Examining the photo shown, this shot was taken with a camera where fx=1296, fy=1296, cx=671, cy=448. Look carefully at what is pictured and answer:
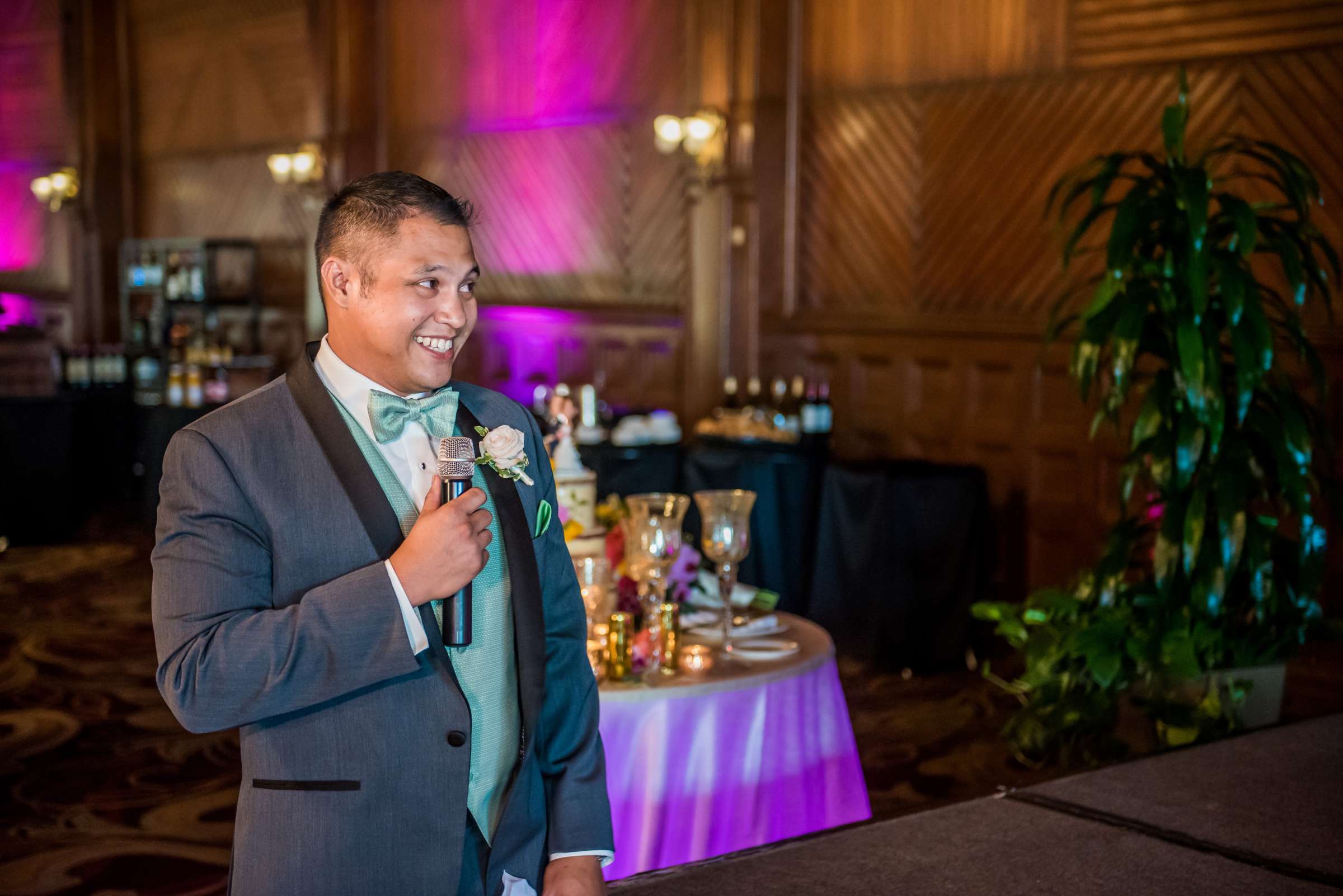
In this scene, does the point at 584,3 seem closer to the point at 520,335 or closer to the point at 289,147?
the point at 520,335

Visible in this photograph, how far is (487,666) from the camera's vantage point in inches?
63.3

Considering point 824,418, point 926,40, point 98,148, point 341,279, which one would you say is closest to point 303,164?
point 98,148

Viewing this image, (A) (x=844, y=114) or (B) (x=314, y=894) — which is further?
(A) (x=844, y=114)

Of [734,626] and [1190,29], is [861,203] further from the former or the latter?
[734,626]

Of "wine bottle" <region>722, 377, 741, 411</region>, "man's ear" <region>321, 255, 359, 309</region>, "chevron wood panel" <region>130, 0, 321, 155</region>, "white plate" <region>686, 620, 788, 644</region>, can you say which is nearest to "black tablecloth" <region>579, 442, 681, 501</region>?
"wine bottle" <region>722, 377, 741, 411</region>

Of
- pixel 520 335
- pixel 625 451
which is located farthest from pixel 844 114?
pixel 520 335

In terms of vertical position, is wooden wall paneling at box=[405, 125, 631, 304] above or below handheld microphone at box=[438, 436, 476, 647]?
above

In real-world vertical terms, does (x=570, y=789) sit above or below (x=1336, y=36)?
below

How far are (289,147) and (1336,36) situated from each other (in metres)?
8.31

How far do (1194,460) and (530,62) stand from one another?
22.6ft

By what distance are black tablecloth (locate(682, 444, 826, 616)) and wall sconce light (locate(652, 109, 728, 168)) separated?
2.42 metres

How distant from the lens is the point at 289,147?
11.1 meters

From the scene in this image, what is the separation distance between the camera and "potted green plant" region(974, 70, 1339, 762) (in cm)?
366

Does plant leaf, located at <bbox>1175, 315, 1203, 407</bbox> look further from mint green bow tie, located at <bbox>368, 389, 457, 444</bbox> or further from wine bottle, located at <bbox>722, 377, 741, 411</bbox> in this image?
wine bottle, located at <bbox>722, 377, 741, 411</bbox>
